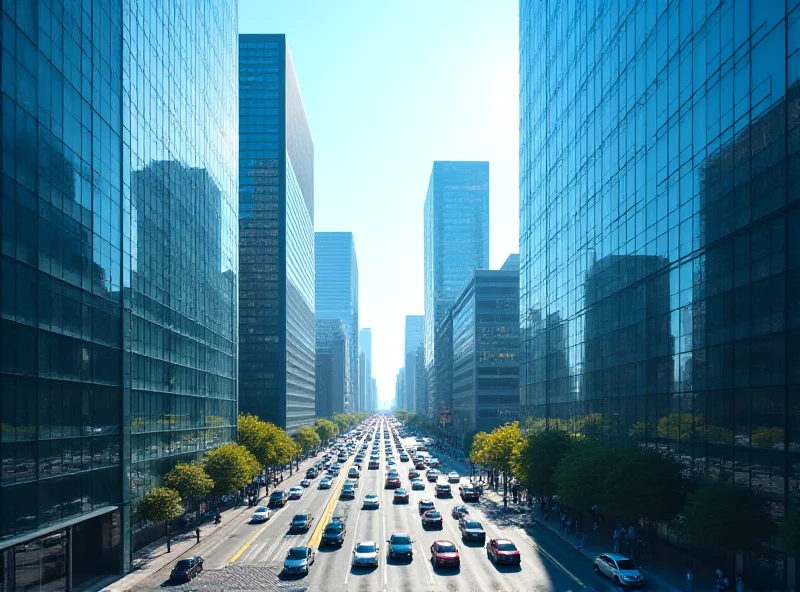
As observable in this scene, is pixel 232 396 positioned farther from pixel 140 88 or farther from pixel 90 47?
pixel 90 47

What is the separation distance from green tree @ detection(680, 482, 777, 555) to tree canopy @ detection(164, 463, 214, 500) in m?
37.9

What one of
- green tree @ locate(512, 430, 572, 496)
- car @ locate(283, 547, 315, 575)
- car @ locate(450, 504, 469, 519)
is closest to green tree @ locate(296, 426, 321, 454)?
car @ locate(450, 504, 469, 519)

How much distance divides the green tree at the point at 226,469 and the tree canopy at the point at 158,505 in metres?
12.7

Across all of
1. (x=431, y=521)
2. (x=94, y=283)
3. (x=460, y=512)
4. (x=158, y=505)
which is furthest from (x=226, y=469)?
(x=94, y=283)

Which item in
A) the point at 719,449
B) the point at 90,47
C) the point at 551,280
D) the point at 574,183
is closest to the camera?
the point at 719,449

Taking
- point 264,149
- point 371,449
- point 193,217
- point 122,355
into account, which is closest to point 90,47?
point 122,355

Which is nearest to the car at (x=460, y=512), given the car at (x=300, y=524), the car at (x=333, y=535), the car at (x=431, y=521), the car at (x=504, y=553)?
the car at (x=431, y=521)

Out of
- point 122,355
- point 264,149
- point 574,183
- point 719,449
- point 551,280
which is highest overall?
point 264,149

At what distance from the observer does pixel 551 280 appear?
8362 cm

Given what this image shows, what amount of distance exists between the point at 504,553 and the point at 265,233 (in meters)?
127

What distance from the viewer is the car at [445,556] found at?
42188 millimetres

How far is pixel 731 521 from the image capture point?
34156 mm

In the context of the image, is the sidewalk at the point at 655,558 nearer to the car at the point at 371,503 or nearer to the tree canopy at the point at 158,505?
the car at the point at 371,503

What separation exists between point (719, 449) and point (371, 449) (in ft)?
465
